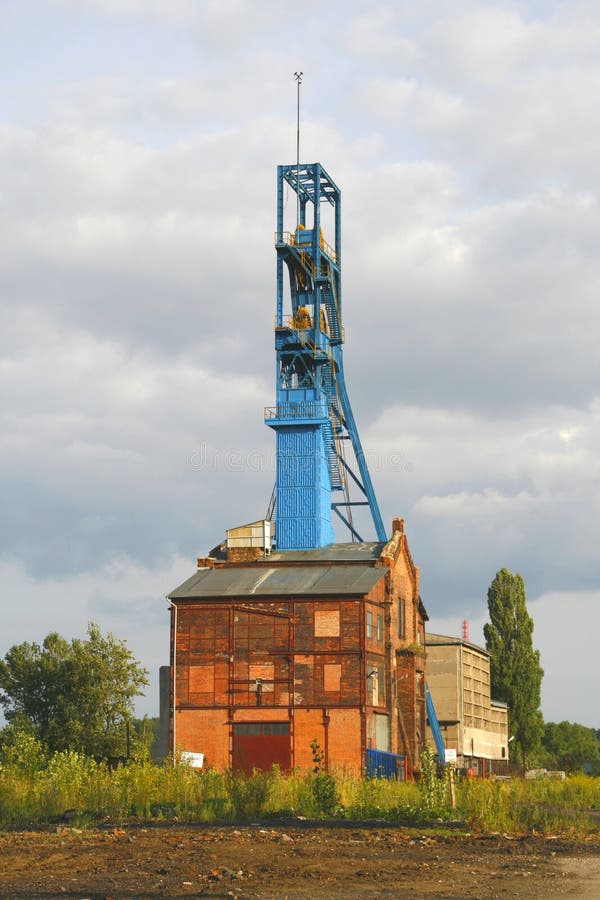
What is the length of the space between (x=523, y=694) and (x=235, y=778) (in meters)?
51.8

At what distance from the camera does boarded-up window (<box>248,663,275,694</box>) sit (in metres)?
49.6

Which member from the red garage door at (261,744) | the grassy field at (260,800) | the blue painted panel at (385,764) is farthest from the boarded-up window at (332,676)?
the grassy field at (260,800)

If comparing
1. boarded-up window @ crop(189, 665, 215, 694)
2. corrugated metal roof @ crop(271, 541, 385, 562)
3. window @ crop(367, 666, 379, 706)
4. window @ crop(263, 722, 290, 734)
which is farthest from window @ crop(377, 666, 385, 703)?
boarded-up window @ crop(189, 665, 215, 694)

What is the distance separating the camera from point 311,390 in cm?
5941

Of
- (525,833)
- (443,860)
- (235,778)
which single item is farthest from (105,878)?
(235,778)

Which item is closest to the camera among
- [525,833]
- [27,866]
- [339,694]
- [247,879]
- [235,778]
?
[247,879]

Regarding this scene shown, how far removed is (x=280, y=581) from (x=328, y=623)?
10.9 ft

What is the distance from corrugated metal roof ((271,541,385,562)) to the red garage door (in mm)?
9249

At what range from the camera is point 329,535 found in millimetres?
59781

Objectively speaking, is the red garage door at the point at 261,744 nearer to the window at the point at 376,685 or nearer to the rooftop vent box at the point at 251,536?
the window at the point at 376,685

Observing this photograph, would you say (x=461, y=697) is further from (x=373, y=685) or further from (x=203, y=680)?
(x=203, y=680)

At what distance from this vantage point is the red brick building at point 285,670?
4866cm

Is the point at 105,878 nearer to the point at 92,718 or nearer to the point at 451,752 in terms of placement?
the point at 451,752

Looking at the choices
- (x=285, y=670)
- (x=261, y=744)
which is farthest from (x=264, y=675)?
(x=261, y=744)
